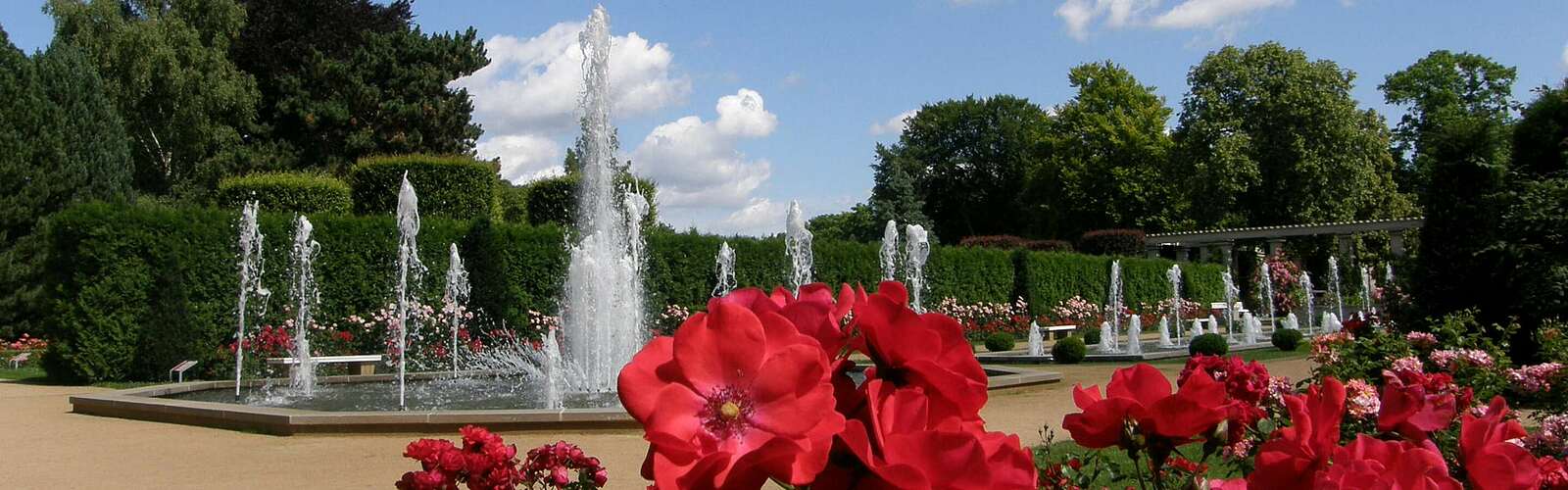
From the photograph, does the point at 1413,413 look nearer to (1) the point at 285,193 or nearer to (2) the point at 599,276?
(2) the point at 599,276

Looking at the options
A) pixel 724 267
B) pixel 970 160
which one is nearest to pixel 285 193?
pixel 724 267

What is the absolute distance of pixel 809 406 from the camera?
0.91 meters

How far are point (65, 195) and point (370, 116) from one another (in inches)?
371

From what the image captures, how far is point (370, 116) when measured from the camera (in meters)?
34.3

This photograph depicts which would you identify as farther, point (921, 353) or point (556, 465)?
point (556, 465)

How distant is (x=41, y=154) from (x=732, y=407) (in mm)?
29911

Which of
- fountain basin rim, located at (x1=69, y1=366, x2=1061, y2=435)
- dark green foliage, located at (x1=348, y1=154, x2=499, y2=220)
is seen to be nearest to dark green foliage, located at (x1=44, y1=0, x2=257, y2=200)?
dark green foliage, located at (x1=348, y1=154, x2=499, y2=220)

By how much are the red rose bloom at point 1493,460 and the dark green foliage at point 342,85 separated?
111ft

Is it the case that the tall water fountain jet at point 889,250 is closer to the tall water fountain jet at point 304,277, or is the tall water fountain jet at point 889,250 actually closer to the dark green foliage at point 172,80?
the tall water fountain jet at point 304,277

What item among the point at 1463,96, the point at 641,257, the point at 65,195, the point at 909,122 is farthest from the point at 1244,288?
the point at 65,195

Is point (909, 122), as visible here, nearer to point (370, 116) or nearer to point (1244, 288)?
point (1244, 288)

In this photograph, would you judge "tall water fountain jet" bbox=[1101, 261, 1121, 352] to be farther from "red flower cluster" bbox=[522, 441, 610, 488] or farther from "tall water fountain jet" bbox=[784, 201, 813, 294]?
"red flower cluster" bbox=[522, 441, 610, 488]

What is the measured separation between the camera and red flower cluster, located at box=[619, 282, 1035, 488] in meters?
0.91

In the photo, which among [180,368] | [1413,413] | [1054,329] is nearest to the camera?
[1413,413]
